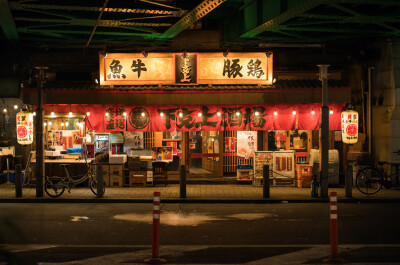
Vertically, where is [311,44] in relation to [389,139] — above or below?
above

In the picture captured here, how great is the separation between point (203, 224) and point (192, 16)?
7.07 metres

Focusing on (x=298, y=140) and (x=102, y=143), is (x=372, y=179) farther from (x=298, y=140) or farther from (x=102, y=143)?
(x=102, y=143)

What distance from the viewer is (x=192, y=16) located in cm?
1592

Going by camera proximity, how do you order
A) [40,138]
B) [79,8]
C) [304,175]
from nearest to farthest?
[79,8], [40,138], [304,175]

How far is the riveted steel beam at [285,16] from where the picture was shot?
1251 centimetres

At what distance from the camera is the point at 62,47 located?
2045cm

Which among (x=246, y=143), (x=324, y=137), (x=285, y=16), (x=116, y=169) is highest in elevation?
(x=285, y=16)

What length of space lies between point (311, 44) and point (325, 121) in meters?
4.66

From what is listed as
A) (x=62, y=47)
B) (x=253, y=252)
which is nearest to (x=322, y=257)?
(x=253, y=252)

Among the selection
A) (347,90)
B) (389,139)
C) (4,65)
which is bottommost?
(389,139)

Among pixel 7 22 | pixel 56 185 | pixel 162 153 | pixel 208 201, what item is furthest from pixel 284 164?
pixel 7 22

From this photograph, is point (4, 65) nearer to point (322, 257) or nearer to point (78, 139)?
point (78, 139)

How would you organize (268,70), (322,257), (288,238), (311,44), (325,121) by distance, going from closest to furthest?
1. (322,257)
2. (288,238)
3. (325,121)
4. (268,70)
5. (311,44)

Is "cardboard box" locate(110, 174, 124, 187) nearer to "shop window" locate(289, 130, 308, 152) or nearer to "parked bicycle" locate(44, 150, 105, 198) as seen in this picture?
"parked bicycle" locate(44, 150, 105, 198)
